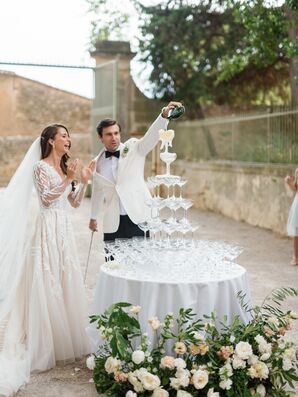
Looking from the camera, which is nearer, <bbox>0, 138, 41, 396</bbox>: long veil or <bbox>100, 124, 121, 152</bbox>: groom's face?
<bbox>0, 138, 41, 396</bbox>: long veil

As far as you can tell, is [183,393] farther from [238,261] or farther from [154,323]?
[238,261]

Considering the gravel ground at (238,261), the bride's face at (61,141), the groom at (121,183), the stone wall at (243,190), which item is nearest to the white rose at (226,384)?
the gravel ground at (238,261)

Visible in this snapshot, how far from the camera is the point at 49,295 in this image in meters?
4.44

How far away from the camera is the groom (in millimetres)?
4996

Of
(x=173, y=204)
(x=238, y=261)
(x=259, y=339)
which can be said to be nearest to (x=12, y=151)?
(x=238, y=261)

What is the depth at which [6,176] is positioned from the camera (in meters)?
16.8

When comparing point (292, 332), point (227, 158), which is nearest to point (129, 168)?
point (292, 332)

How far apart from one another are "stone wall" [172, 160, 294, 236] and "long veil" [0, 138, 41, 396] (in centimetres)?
690

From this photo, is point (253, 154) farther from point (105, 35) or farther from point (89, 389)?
point (89, 389)

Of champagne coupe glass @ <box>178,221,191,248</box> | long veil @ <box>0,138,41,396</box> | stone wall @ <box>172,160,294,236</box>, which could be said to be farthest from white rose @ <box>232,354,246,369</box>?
stone wall @ <box>172,160,294,236</box>

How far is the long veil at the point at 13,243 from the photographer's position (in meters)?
4.47

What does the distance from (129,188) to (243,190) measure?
7.95 m

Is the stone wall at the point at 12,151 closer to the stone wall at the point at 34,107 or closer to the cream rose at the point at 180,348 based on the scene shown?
the stone wall at the point at 34,107

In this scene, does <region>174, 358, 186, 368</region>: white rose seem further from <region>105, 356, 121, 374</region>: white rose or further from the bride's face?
the bride's face
